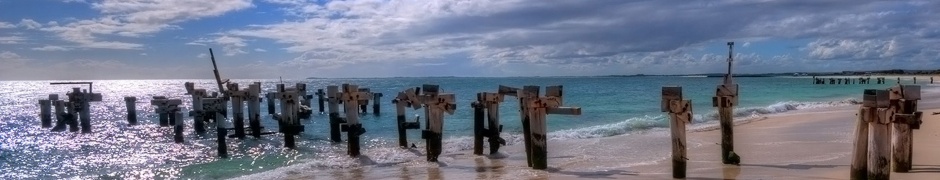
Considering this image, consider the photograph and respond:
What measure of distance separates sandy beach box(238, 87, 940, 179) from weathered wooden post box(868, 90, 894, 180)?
111 centimetres

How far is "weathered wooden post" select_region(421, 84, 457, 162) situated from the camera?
504 inches

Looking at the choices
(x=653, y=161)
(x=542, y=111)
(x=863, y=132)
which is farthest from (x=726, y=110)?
(x=542, y=111)

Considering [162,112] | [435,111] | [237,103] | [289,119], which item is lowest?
[162,112]

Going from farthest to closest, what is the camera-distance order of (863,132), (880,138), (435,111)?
(435,111) → (863,132) → (880,138)

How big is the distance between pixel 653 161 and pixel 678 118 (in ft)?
7.92

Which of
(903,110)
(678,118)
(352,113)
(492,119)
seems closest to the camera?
(903,110)

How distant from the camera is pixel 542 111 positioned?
10.7 metres

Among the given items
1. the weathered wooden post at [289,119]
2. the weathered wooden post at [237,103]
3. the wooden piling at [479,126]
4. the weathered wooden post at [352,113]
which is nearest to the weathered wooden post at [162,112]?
the weathered wooden post at [237,103]

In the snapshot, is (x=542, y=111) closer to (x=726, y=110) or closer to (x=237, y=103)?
(x=726, y=110)

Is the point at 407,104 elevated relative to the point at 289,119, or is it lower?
elevated

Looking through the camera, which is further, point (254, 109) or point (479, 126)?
point (254, 109)

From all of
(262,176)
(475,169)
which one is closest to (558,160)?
(475,169)

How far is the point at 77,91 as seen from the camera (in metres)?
26.1

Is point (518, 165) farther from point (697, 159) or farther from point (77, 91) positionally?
point (77, 91)
